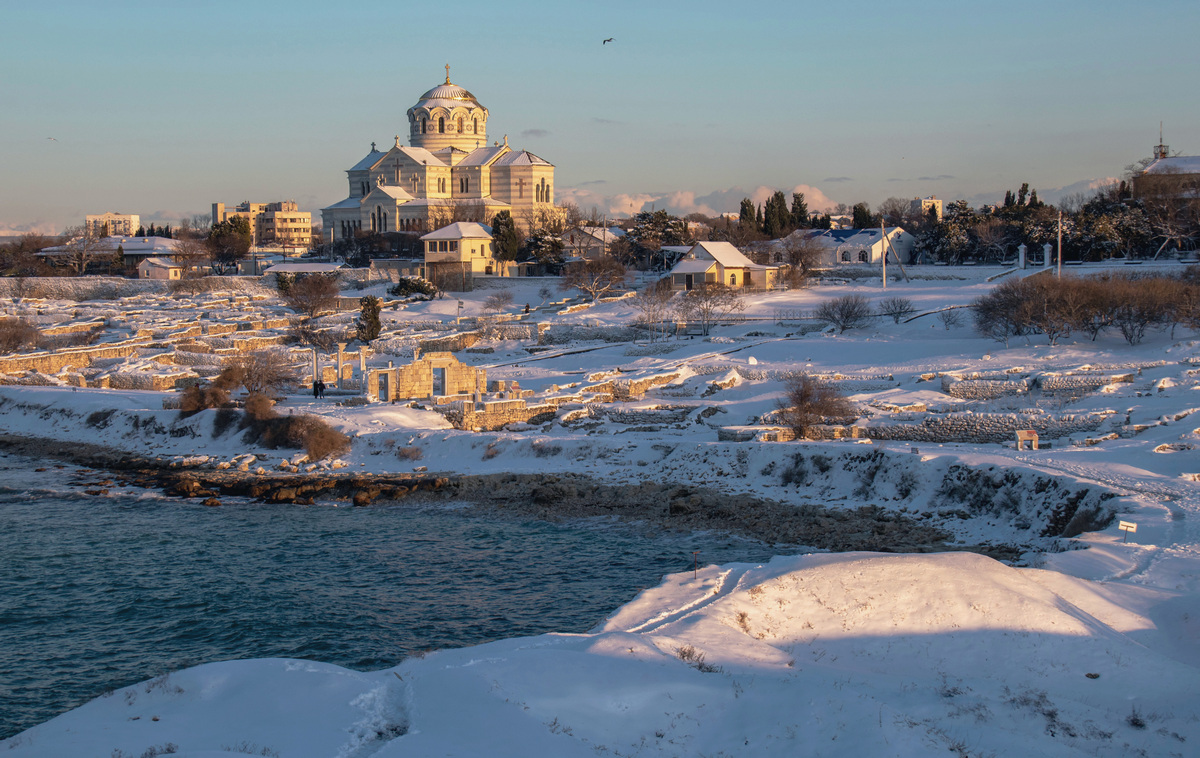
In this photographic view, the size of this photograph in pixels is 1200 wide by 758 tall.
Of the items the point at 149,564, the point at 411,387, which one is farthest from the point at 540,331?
the point at 149,564

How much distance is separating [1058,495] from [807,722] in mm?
9683

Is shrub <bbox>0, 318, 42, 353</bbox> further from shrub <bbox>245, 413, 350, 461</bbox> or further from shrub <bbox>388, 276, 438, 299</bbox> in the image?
shrub <bbox>245, 413, 350, 461</bbox>

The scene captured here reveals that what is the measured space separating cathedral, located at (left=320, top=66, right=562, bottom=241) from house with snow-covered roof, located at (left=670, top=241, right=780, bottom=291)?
75.0ft

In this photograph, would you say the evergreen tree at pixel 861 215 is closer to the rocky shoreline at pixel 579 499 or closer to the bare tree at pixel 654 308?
the bare tree at pixel 654 308

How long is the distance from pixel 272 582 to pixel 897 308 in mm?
31267

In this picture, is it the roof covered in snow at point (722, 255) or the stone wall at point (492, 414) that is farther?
the roof covered in snow at point (722, 255)

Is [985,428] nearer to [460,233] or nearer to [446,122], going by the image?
[460,233]

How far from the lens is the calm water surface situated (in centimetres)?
1224

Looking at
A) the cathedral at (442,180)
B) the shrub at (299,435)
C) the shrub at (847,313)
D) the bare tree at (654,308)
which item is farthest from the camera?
the cathedral at (442,180)

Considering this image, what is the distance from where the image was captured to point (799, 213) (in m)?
71.4

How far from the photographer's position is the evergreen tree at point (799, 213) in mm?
69762

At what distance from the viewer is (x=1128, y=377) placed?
25984 millimetres

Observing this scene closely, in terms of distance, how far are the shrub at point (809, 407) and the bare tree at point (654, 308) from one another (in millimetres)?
16315

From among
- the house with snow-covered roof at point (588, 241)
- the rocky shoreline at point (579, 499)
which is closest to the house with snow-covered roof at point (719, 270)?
the house with snow-covered roof at point (588, 241)
